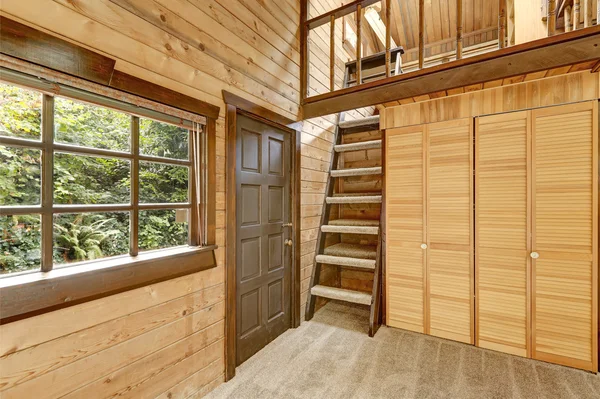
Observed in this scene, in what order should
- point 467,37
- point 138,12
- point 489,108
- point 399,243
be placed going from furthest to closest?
point 467,37 → point 399,243 → point 489,108 → point 138,12

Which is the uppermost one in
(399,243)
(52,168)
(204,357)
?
(52,168)

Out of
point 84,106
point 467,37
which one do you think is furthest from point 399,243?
point 467,37

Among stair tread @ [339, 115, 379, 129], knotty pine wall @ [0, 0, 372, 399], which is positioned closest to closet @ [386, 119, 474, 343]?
stair tread @ [339, 115, 379, 129]

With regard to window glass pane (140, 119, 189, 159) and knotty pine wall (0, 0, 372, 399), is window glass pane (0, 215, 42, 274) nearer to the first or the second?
knotty pine wall (0, 0, 372, 399)

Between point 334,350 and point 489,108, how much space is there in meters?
2.35

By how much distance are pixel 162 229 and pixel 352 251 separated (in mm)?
1979

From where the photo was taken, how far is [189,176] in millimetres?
1784

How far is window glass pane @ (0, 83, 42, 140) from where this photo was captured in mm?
1106

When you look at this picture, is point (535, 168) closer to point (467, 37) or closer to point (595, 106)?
point (595, 106)

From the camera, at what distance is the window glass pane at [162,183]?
1599 millimetres

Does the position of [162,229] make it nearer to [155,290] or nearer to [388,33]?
[155,290]

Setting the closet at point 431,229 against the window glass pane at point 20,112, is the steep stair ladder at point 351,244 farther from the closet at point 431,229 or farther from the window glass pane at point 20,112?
the window glass pane at point 20,112

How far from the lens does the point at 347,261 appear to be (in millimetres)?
2791

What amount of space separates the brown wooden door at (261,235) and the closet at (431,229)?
1.01 m
